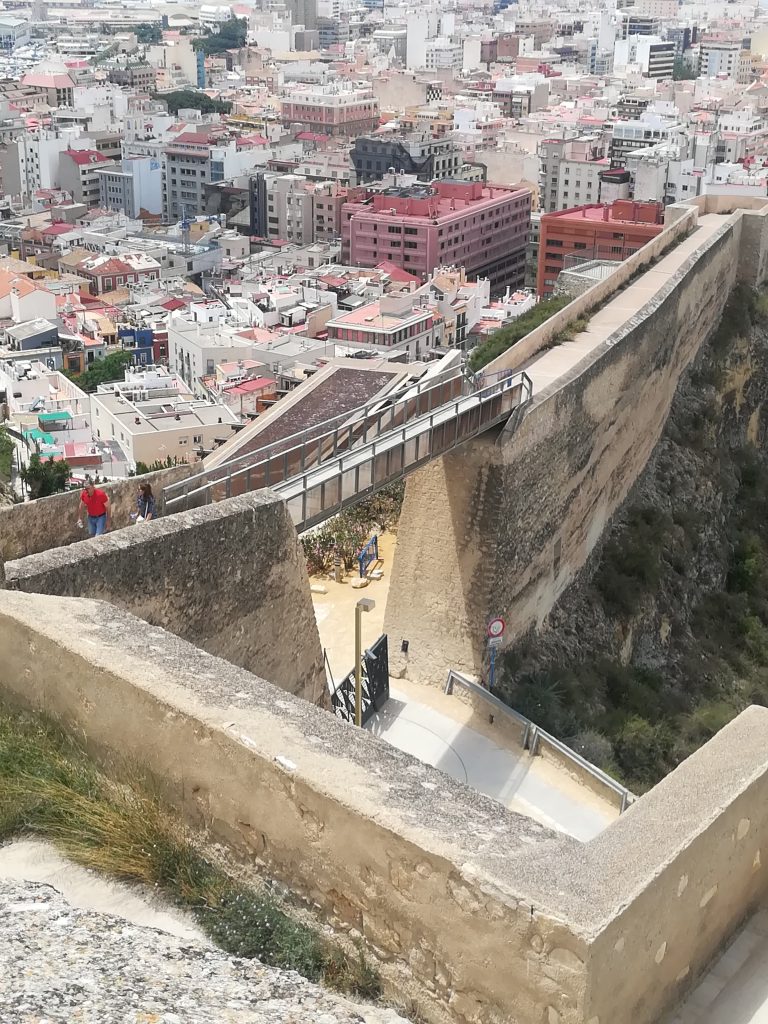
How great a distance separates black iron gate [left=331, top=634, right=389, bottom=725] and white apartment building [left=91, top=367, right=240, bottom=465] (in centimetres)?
1921

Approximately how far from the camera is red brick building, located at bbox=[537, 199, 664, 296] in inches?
1057

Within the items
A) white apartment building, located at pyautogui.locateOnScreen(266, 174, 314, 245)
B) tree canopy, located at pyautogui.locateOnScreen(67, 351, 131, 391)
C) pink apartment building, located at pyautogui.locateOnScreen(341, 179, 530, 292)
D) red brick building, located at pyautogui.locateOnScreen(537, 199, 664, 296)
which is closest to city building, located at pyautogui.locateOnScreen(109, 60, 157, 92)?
white apartment building, located at pyautogui.locateOnScreen(266, 174, 314, 245)

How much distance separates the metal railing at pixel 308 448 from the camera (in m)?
6.80

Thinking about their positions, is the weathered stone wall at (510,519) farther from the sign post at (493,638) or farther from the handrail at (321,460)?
the handrail at (321,460)

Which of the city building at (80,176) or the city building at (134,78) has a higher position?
the city building at (134,78)

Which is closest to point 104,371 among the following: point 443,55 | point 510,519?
point 510,519

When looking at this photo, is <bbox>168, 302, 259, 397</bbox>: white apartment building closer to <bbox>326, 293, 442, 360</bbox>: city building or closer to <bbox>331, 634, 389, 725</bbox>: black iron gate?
<bbox>326, 293, 442, 360</bbox>: city building

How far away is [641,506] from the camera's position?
12.8 m

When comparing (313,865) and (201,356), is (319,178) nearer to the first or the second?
(201,356)

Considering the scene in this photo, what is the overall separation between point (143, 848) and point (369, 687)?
5.30 m

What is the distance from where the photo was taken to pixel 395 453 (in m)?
8.06

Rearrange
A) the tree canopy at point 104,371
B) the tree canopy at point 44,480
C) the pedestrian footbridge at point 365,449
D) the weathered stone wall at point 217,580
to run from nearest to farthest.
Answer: the weathered stone wall at point 217,580
the pedestrian footbridge at point 365,449
the tree canopy at point 44,480
the tree canopy at point 104,371

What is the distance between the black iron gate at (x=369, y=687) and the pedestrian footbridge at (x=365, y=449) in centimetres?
138

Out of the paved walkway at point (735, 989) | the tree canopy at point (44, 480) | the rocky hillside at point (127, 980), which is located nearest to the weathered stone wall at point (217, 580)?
the rocky hillside at point (127, 980)
